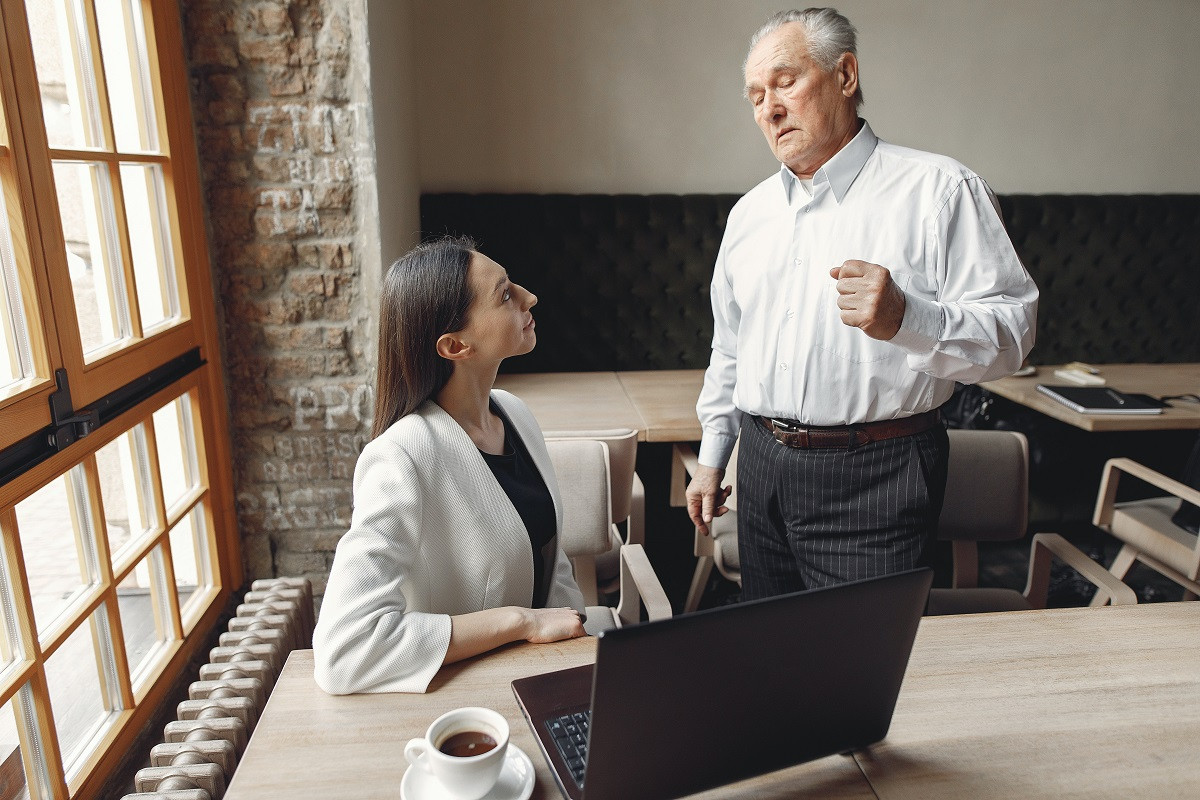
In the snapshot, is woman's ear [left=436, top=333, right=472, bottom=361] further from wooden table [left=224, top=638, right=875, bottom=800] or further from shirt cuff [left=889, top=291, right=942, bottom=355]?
shirt cuff [left=889, top=291, right=942, bottom=355]

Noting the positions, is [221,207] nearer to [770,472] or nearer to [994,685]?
[770,472]

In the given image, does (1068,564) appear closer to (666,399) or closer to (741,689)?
(666,399)

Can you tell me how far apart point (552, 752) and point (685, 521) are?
2.77m

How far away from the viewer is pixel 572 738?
3.42ft

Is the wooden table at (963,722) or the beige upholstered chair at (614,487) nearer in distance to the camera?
the wooden table at (963,722)

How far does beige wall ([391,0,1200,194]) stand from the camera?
3619 millimetres

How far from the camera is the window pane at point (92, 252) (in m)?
1.82

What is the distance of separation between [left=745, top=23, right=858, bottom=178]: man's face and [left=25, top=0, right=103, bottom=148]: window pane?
1.51 m

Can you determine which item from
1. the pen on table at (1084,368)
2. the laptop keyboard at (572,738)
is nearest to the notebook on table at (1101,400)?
the pen on table at (1084,368)

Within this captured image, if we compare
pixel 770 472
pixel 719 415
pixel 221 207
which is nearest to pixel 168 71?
pixel 221 207

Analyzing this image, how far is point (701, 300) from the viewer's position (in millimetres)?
3830

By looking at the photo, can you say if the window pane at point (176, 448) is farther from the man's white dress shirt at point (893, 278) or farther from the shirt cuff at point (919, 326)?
the shirt cuff at point (919, 326)

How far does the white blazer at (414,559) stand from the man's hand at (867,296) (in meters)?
0.70

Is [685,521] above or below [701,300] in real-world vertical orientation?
below
